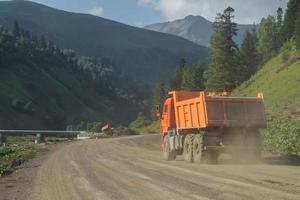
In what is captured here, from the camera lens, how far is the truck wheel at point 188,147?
2453cm

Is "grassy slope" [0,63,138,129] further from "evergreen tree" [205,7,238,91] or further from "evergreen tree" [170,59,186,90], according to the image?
"evergreen tree" [205,7,238,91]

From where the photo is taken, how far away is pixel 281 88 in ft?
188

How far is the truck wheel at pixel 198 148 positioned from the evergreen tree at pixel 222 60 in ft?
202

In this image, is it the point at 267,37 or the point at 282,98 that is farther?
the point at 267,37

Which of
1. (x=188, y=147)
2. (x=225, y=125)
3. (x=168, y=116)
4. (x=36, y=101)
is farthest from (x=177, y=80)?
(x=225, y=125)

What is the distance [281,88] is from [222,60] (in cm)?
3014

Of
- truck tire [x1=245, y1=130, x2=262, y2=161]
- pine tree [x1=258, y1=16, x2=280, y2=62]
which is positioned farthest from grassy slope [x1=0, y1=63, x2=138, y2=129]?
truck tire [x1=245, y1=130, x2=262, y2=161]

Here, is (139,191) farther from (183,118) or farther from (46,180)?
(183,118)

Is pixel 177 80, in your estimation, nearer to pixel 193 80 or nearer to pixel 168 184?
pixel 193 80

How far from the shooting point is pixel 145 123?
126m

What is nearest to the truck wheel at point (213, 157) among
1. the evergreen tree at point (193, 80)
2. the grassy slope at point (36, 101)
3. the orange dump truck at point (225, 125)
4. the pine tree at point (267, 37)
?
the orange dump truck at point (225, 125)

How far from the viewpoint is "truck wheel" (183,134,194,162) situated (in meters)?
24.5

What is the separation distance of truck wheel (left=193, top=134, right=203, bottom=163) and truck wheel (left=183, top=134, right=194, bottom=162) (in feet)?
1.34

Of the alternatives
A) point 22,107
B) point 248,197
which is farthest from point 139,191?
point 22,107
